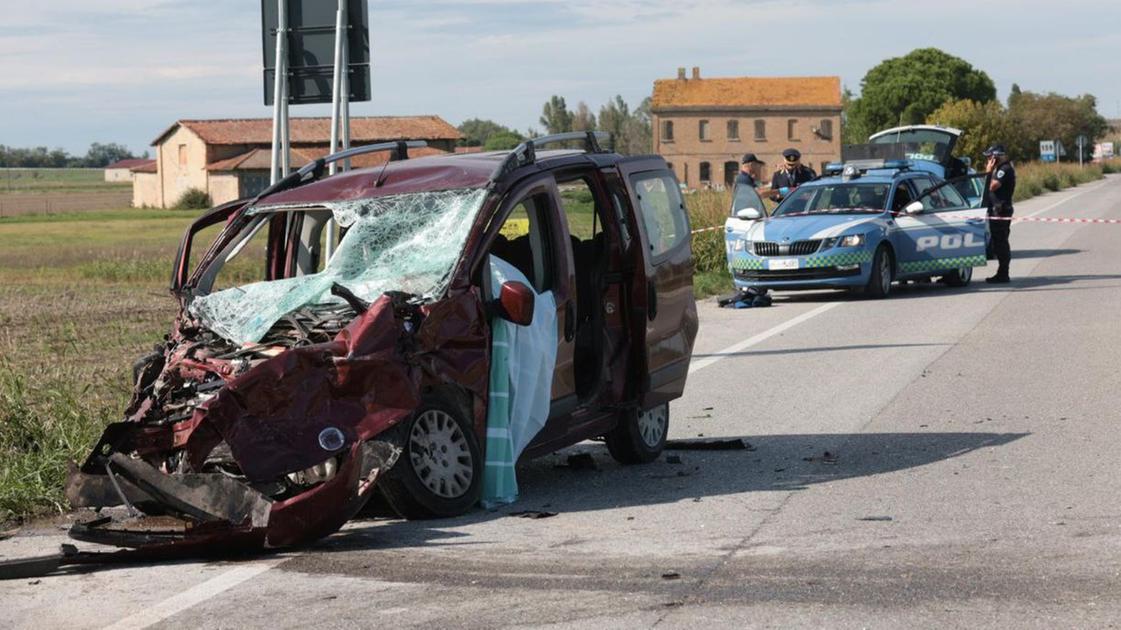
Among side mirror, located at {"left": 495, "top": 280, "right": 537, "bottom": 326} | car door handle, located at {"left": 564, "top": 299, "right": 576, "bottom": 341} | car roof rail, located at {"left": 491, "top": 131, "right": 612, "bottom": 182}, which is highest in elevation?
car roof rail, located at {"left": 491, "top": 131, "right": 612, "bottom": 182}

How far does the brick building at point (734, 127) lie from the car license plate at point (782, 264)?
9481cm

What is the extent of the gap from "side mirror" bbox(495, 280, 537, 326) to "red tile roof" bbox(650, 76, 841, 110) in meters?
110

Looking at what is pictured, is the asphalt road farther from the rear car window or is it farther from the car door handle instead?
the rear car window

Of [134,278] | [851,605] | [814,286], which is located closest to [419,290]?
[851,605]

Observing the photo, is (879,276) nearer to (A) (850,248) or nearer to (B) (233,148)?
(A) (850,248)

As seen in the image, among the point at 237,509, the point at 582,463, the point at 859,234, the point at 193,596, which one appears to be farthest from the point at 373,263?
the point at 859,234

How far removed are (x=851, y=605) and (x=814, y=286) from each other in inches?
602

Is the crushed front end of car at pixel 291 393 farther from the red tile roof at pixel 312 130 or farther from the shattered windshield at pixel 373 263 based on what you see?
the red tile roof at pixel 312 130

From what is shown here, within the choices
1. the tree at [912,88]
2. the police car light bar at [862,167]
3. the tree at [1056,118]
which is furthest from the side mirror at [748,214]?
the tree at [1056,118]

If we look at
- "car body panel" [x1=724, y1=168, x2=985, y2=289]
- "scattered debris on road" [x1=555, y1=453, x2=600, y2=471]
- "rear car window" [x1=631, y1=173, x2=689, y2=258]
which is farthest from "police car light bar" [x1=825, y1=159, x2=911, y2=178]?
"scattered debris on road" [x1=555, y1=453, x2=600, y2=471]

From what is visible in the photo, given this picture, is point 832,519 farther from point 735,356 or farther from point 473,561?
point 735,356

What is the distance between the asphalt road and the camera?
595 centimetres

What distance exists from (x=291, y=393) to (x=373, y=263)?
47.4 inches

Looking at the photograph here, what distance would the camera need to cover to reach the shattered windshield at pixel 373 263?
7859 mm
